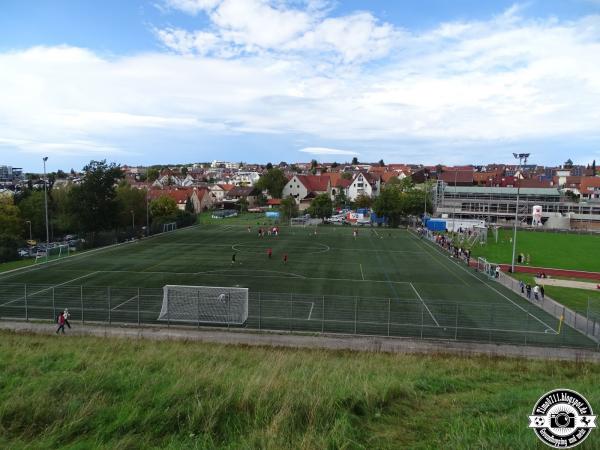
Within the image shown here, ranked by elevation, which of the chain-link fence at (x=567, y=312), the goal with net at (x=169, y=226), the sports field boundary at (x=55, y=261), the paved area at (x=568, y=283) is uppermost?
the goal with net at (x=169, y=226)

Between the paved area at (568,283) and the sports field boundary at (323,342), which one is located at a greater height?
the paved area at (568,283)

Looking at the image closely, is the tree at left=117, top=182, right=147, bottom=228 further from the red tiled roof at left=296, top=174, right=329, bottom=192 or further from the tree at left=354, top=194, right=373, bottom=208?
the red tiled roof at left=296, top=174, right=329, bottom=192

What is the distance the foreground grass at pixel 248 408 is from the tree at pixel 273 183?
4612 inches

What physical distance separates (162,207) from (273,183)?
56.8m

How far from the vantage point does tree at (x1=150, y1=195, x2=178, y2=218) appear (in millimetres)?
74125

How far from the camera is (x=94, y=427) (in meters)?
6.97

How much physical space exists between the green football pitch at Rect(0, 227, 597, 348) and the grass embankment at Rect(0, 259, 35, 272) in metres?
2.00

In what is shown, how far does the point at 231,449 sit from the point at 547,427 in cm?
412

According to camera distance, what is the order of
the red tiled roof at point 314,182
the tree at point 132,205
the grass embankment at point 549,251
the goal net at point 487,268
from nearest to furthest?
the goal net at point 487,268
the grass embankment at point 549,251
the tree at point 132,205
the red tiled roof at point 314,182

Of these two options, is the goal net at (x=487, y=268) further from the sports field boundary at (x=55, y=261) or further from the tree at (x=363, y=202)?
the tree at (x=363, y=202)

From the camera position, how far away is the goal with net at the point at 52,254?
4066 cm

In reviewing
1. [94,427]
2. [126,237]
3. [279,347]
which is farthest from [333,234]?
[94,427]

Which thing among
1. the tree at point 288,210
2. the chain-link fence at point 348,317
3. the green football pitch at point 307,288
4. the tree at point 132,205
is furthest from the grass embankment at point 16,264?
the tree at point 288,210

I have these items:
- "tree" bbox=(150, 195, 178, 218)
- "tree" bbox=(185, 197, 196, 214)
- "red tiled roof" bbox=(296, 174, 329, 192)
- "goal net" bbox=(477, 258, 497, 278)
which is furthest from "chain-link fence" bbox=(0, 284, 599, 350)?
"red tiled roof" bbox=(296, 174, 329, 192)
